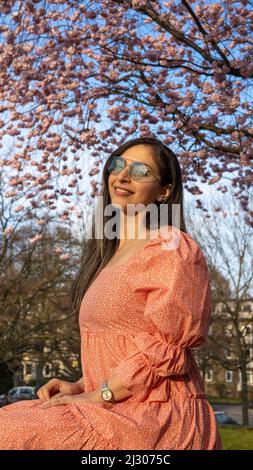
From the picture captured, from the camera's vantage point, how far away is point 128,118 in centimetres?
798

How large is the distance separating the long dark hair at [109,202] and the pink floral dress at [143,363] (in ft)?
0.95

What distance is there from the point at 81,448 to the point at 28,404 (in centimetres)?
26

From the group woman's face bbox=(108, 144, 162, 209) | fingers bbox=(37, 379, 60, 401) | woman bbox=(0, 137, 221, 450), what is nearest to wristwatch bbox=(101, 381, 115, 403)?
woman bbox=(0, 137, 221, 450)

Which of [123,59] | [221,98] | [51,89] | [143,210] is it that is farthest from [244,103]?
[143,210]

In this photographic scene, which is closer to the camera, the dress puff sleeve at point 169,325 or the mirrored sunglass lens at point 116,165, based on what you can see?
the dress puff sleeve at point 169,325

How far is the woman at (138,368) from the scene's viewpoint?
209cm

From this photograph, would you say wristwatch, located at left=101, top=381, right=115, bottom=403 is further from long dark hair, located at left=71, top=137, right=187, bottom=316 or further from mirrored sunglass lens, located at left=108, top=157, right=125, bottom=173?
mirrored sunglass lens, located at left=108, top=157, right=125, bottom=173

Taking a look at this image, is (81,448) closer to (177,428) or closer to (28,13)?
(177,428)

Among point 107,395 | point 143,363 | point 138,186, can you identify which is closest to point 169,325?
point 143,363

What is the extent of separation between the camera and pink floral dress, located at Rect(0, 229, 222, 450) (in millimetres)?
2084

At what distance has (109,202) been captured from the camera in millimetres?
2918

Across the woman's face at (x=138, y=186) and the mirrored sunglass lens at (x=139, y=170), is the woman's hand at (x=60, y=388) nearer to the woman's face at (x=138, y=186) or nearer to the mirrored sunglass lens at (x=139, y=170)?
the woman's face at (x=138, y=186)

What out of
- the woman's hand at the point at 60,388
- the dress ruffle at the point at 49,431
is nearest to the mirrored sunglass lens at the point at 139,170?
the woman's hand at the point at 60,388
